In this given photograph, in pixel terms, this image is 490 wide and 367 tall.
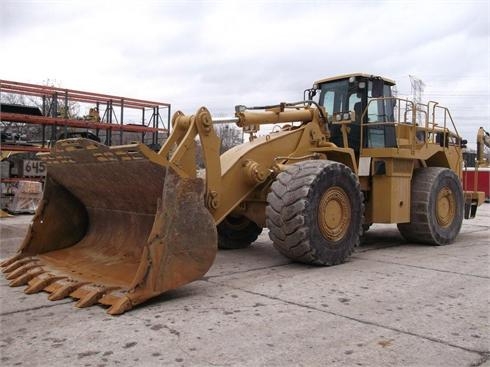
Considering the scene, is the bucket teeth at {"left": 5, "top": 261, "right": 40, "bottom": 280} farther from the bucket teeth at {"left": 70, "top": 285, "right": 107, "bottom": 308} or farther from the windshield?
the windshield

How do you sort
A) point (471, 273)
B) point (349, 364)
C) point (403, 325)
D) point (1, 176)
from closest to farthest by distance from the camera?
point (349, 364) → point (403, 325) → point (471, 273) → point (1, 176)

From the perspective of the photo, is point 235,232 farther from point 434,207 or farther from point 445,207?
point 445,207

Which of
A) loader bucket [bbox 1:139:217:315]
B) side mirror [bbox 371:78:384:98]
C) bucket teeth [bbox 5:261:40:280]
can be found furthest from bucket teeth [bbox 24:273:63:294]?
side mirror [bbox 371:78:384:98]

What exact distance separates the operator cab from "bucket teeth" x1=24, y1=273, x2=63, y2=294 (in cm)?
481

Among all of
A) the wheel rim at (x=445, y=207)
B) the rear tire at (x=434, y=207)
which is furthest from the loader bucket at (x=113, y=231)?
the wheel rim at (x=445, y=207)

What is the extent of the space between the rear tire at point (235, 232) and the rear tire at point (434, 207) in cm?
265

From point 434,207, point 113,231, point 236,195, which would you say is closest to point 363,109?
point 434,207

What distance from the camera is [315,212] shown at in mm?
6320

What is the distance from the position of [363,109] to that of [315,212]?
2.93 metres

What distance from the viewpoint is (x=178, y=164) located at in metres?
5.59

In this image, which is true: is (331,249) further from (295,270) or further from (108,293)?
(108,293)

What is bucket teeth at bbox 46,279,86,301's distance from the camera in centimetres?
480

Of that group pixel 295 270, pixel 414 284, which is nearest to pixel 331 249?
pixel 295 270

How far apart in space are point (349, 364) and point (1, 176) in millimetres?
12483
